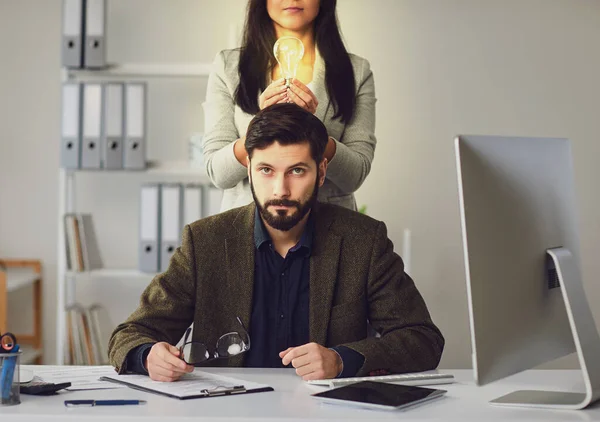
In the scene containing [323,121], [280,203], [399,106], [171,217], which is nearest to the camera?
[280,203]

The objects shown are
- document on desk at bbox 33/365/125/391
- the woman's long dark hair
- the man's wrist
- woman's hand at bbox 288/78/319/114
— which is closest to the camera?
document on desk at bbox 33/365/125/391

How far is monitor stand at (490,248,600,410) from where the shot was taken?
1448mm

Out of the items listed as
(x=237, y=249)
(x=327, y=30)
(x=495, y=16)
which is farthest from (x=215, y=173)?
(x=495, y=16)

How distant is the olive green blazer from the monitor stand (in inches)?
16.2

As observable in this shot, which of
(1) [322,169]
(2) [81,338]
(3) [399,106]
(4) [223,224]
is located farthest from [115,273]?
(1) [322,169]

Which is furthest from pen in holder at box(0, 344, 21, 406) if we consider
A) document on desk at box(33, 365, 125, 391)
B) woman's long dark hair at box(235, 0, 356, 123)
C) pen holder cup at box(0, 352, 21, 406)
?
woman's long dark hair at box(235, 0, 356, 123)

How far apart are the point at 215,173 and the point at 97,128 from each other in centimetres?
155

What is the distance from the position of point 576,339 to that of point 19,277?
304cm

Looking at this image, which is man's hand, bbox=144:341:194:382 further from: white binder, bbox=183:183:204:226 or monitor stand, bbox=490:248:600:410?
white binder, bbox=183:183:204:226

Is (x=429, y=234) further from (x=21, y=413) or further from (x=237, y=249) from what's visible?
(x=21, y=413)

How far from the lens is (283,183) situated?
75.7 inches

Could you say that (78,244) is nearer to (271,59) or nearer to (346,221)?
(271,59)

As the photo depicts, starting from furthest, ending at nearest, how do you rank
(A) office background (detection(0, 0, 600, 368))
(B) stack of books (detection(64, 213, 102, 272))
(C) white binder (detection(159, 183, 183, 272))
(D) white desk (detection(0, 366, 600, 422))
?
(A) office background (detection(0, 0, 600, 368)), (B) stack of books (detection(64, 213, 102, 272)), (C) white binder (detection(159, 183, 183, 272)), (D) white desk (detection(0, 366, 600, 422))

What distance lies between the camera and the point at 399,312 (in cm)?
193
